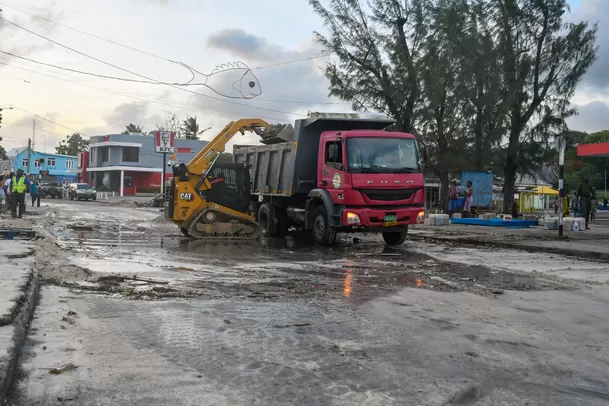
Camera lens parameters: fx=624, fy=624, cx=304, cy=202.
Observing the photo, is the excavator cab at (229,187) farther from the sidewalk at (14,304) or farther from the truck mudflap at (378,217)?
the sidewalk at (14,304)

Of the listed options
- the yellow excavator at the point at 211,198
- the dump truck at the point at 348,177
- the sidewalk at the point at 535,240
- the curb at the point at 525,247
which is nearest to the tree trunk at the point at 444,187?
the sidewalk at the point at 535,240

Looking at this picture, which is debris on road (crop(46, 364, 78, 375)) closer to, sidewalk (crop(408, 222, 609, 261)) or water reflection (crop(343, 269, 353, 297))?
water reflection (crop(343, 269, 353, 297))

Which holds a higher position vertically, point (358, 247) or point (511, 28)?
point (511, 28)

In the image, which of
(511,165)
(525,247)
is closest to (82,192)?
(511,165)

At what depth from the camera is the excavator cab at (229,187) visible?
54.0ft

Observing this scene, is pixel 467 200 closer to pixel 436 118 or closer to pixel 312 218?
pixel 436 118

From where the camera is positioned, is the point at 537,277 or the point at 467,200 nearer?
the point at 537,277

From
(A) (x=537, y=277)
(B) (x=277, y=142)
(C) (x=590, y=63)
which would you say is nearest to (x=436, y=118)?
(C) (x=590, y=63)

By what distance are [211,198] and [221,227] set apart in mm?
867

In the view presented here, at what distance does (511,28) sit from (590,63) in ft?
12.6

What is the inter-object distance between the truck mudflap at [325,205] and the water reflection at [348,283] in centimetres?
413

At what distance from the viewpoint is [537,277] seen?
9531 millimetres

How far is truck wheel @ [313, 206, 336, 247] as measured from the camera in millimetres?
14523

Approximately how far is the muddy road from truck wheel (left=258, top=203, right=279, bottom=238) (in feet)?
22.5
